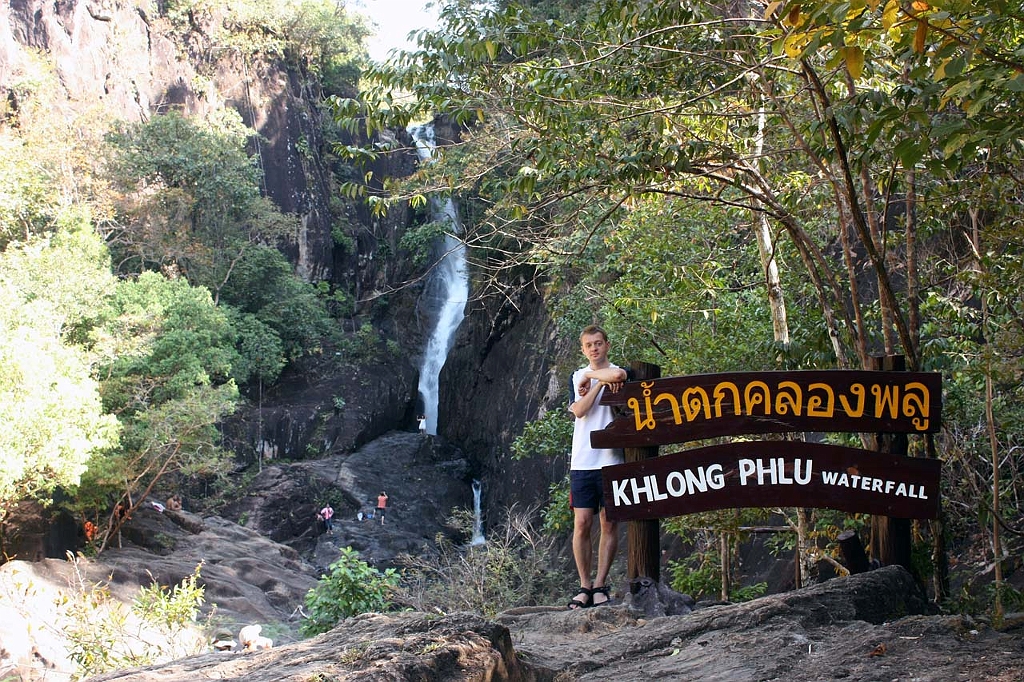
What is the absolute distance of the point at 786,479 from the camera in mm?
5035

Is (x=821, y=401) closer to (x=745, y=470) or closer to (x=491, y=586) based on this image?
(x=745, y=470)

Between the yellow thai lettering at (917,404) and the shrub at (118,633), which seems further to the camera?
the shrub at (118,633)

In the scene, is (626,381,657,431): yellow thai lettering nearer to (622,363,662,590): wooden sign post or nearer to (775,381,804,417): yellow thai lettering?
(622,363,662,590): wooden sign post

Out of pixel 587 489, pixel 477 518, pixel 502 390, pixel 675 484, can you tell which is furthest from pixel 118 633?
pixel 477 518

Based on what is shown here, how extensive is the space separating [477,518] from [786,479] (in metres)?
20.7

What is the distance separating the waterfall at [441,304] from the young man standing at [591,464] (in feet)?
83.3

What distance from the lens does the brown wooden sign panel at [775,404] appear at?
5.06 metres

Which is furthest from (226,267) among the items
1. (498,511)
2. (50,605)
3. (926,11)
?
(926,11)

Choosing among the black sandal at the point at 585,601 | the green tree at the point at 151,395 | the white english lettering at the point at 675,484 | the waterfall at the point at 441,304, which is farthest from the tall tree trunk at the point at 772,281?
the waterfall at the point at 441,304

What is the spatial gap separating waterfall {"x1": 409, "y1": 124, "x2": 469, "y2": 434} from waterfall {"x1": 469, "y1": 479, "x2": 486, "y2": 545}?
4336 millimetres

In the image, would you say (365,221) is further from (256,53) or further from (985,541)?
(985,541)

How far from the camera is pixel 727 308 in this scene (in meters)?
8.70

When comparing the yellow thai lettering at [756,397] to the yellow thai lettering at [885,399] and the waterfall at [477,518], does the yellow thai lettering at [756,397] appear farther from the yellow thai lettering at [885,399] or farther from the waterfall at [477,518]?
the waterfall at [477,518]

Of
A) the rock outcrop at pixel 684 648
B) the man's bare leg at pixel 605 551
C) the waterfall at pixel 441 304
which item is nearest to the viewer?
the rock outcrop at pixel 684 648
